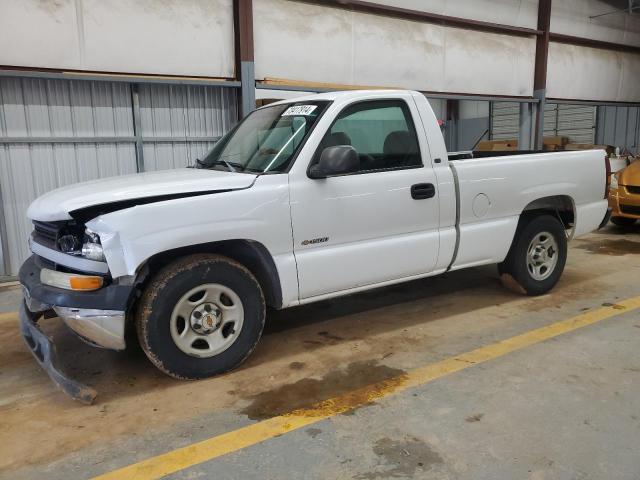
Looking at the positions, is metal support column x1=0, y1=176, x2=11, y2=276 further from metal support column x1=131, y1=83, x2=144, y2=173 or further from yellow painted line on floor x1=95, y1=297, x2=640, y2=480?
yellow painted line on floor x1=95, y1=297, x2=640, y2=480

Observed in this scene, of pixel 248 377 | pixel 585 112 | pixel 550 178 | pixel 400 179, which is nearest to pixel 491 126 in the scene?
pixel 585 112

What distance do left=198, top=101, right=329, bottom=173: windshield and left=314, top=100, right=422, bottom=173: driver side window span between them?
0.23 m

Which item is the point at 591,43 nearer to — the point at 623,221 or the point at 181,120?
the point at 623,221

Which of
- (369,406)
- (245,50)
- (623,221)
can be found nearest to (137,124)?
(245,50)

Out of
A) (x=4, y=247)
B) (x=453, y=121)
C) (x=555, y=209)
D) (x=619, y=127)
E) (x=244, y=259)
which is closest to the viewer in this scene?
(x=244, y=259)

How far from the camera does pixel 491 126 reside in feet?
62.9

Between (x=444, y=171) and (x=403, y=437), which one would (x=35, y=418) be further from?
(x=444, y=171)

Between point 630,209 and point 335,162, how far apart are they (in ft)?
23.2

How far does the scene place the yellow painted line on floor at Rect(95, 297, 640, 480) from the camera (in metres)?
2.68

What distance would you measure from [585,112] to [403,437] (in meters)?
17.1

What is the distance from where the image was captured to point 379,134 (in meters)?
4.29

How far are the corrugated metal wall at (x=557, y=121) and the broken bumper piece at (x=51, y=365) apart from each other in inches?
625

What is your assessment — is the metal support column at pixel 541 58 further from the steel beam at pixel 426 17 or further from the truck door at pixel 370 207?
the truck door at pixel 370 207

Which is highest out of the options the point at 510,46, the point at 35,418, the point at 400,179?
the point at 510,46
